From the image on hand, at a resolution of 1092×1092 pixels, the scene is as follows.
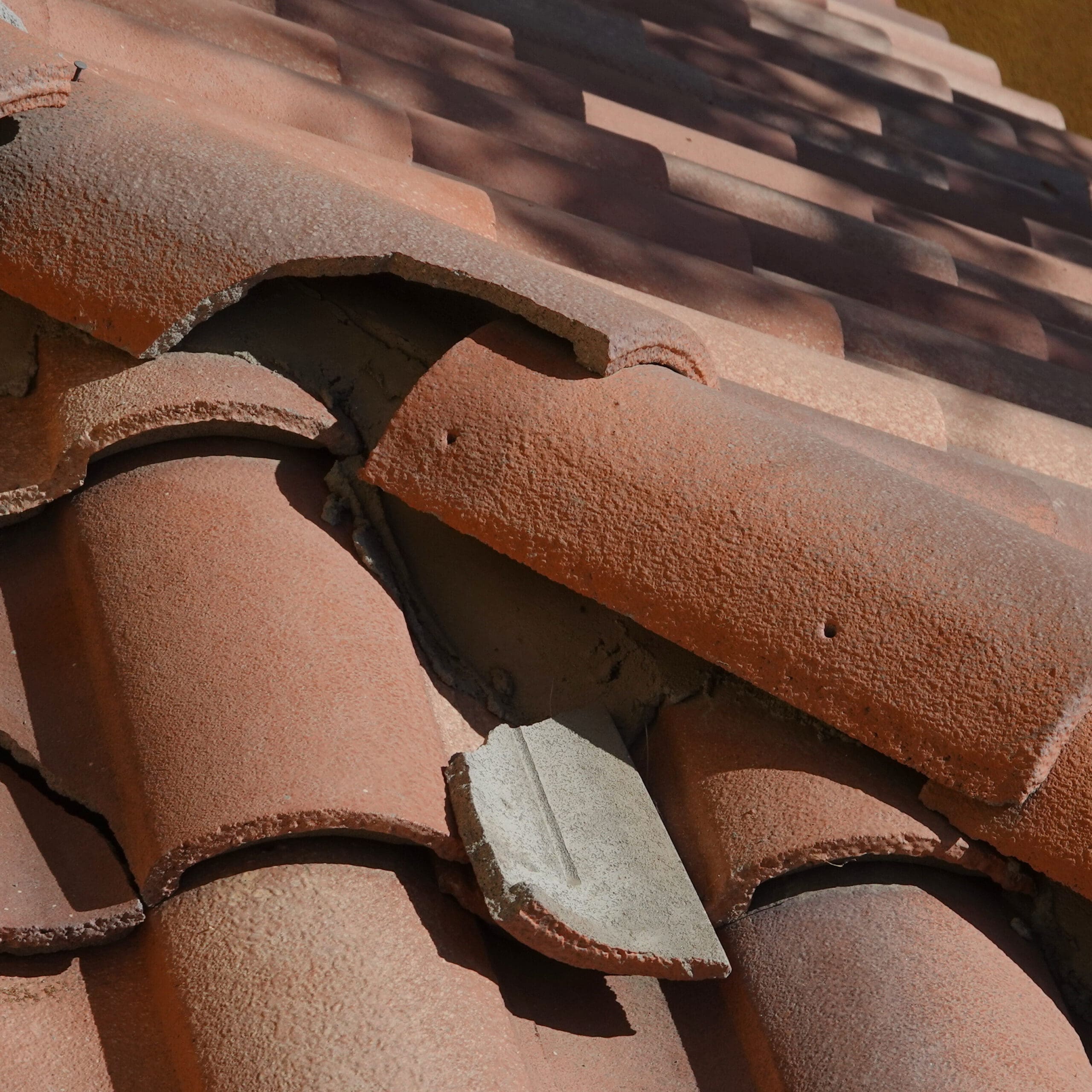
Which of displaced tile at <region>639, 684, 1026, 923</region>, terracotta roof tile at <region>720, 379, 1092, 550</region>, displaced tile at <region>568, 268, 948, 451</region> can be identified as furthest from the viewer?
displaced tile at <region>568, 268, 948, 451</region>

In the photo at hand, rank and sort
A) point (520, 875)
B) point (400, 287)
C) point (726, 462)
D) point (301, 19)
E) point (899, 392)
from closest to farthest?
point (520, 875) → point (726, 462) → point (400, 287) → point (899, 392) → point (301, 19)

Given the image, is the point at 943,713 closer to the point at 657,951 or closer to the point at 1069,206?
the point at 657,951

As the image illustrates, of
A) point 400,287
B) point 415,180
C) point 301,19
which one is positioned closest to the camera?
point 400,287

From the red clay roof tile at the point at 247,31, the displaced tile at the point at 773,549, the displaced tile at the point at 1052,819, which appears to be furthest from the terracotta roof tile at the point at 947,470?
the red clay roof tile at the point at 247,31

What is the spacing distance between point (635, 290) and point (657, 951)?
1.21 m

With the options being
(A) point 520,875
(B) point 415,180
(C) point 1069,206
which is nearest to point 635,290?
(B) point 415,180

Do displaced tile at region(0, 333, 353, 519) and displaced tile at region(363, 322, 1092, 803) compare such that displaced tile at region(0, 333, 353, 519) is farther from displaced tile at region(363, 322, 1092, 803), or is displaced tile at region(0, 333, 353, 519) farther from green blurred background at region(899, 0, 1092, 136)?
green blurred background at region(899, 0, 1092, 136)

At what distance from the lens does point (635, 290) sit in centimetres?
199

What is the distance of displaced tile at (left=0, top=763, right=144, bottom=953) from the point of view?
105cm

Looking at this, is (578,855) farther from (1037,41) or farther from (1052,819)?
(1037,41)

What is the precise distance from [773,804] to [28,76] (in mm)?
1105

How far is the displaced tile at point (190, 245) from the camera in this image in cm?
131

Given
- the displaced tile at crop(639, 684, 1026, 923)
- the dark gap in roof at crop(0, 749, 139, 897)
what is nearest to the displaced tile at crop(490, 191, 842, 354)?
the displaced tile at crop(639, 684, 1026, 923)

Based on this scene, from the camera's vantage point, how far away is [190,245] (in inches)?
51.7
